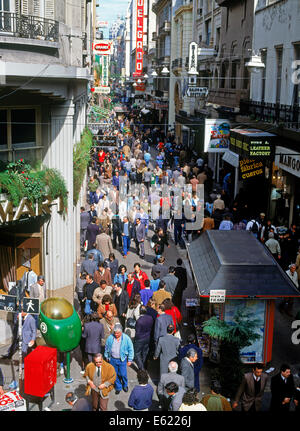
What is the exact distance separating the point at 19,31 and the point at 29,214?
392 centimetres

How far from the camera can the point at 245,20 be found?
26.5 metres

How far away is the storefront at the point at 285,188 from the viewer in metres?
18.9

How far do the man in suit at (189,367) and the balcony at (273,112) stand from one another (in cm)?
1099

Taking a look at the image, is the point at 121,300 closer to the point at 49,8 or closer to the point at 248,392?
the point at 248,392

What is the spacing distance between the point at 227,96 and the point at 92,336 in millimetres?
21918

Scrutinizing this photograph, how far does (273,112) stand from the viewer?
69.7 feet

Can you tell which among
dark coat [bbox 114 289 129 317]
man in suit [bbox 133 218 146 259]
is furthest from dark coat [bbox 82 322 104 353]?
man in suit [bbox 133 218 146 259]

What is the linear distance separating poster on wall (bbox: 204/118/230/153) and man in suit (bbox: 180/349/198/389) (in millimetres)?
15615

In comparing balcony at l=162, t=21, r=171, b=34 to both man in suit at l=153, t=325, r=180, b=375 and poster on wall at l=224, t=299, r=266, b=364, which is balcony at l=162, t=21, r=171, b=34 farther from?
man in suit at l=153, t=325, r=180, b=375

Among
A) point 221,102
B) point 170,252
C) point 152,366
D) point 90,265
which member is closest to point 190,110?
point 221,102

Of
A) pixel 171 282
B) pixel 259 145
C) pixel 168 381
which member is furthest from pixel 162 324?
pixel 259 145

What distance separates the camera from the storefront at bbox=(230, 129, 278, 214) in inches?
769

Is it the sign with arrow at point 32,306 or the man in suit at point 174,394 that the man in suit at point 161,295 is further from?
the man in suit at point 174,394

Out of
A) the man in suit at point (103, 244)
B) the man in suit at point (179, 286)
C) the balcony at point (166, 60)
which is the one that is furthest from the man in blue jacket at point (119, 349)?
the balcony at point (166, 60)
